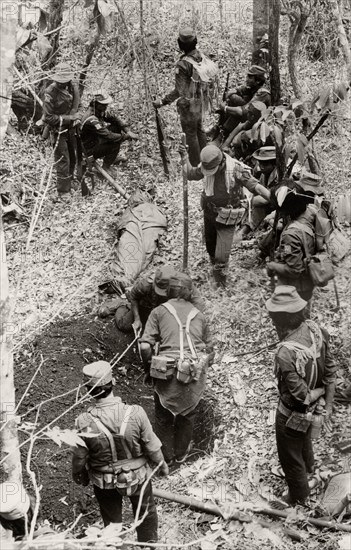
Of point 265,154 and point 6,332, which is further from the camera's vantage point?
point 265,154

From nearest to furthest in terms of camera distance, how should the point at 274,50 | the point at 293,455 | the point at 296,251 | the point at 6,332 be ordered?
the point at 6,332 → the point at 293,455 → the point at 296,251 → the point at 274,50

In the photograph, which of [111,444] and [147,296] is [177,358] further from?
[111,444]

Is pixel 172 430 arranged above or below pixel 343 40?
below

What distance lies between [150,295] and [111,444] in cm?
247

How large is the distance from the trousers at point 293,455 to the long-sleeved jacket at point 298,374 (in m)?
0.25

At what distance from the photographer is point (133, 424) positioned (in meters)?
6.09

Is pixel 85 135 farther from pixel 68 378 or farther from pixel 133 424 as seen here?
pixel 133 424

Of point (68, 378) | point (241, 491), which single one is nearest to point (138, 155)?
point (68, 378)

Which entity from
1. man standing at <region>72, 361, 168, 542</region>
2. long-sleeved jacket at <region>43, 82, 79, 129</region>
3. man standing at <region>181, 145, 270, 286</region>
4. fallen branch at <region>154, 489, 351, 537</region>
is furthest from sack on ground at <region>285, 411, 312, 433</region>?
long-sleeved jacket at <region>43, 82, 79, 129</region>

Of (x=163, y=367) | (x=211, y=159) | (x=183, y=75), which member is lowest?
(x=163, y=367)

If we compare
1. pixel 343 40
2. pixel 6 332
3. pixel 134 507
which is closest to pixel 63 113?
pixel 343 40


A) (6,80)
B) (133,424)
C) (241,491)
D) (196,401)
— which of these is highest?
(6,80)

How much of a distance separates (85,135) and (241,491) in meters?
6.32

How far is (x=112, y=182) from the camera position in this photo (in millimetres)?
11469
